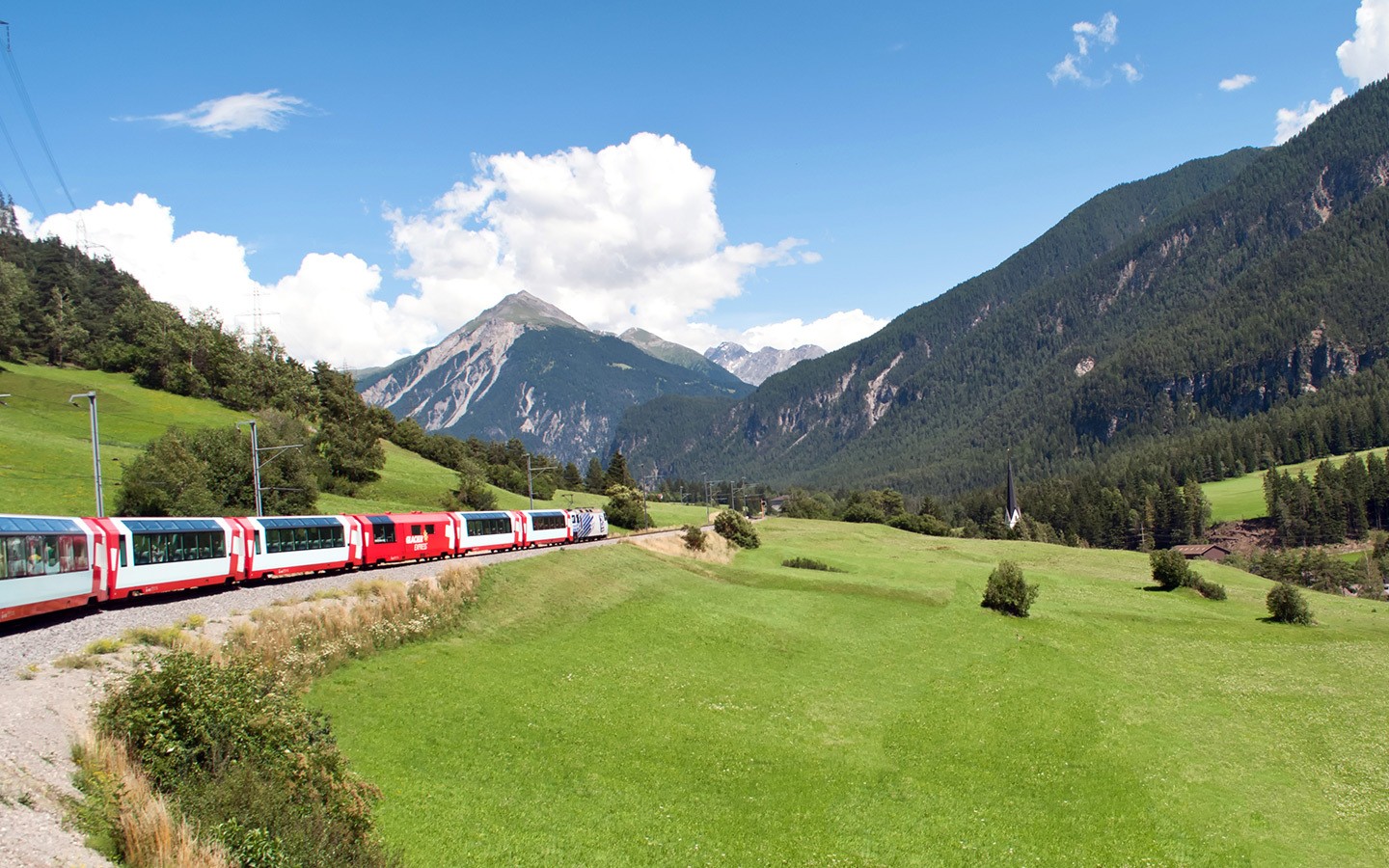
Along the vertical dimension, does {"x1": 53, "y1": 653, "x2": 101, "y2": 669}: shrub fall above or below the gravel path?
above

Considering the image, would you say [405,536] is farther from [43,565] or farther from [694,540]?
[694,540]

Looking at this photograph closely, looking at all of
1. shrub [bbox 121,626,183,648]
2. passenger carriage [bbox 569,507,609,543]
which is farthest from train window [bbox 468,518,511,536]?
shrub [bbox 121,626,183,648]

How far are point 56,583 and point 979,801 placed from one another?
102ft

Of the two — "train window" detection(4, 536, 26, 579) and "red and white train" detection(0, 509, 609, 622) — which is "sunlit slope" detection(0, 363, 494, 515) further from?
"train window" detection(4, 536, 26, 579)

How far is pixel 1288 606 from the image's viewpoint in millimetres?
63969

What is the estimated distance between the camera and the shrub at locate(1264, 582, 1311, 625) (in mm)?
63750

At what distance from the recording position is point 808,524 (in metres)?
140

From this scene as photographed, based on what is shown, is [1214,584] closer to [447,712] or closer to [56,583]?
[447,712]

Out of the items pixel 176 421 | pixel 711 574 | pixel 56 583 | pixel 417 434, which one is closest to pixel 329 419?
pixel 176 421

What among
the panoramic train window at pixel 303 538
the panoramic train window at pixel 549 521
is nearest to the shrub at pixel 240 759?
the panoramic train window at pixel 303 538

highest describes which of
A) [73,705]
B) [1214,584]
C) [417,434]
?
[417,434]

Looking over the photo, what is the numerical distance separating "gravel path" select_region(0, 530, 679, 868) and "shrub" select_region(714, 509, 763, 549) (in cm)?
6141

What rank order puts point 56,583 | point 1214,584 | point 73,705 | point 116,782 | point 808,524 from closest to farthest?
point 116,782, point 73,705, point 56,583, point 1214,584, point 808,524

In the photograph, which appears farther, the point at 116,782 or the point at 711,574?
the point at 711,574
